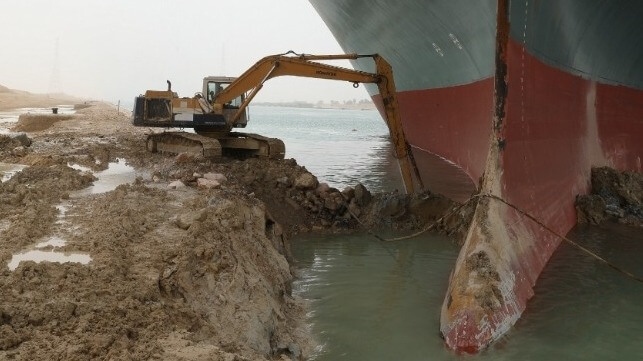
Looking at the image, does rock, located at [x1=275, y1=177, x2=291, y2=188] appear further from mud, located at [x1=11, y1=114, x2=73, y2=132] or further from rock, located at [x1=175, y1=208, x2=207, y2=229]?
mud, located at [x1=11, y1=114, x2=73, y2=132]

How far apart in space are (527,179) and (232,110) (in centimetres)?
658

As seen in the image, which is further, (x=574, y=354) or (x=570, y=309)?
(x=570, y=309)

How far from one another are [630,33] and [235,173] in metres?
8.00

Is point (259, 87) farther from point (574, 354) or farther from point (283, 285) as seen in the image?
point (574, 354)

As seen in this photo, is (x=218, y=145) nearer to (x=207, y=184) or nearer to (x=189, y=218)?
(x=207, y=184)

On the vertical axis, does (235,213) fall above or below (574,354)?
above

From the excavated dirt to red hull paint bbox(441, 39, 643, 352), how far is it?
4.66 feet

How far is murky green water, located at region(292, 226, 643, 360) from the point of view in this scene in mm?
4391

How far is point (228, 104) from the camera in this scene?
415 inches

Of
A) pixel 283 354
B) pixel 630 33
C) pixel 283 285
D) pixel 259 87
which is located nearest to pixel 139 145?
pixel 259 87

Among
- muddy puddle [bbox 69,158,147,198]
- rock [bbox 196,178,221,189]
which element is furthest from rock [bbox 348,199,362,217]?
muddy puddle [bbox 69,158,147,198]

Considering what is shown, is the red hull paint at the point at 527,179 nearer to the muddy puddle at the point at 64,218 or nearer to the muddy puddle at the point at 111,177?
the muddy puddle at the point at 64,218

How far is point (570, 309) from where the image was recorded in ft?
17.2

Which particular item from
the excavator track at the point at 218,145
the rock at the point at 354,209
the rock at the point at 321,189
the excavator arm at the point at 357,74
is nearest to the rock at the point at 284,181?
the rock at the point at 321,189
